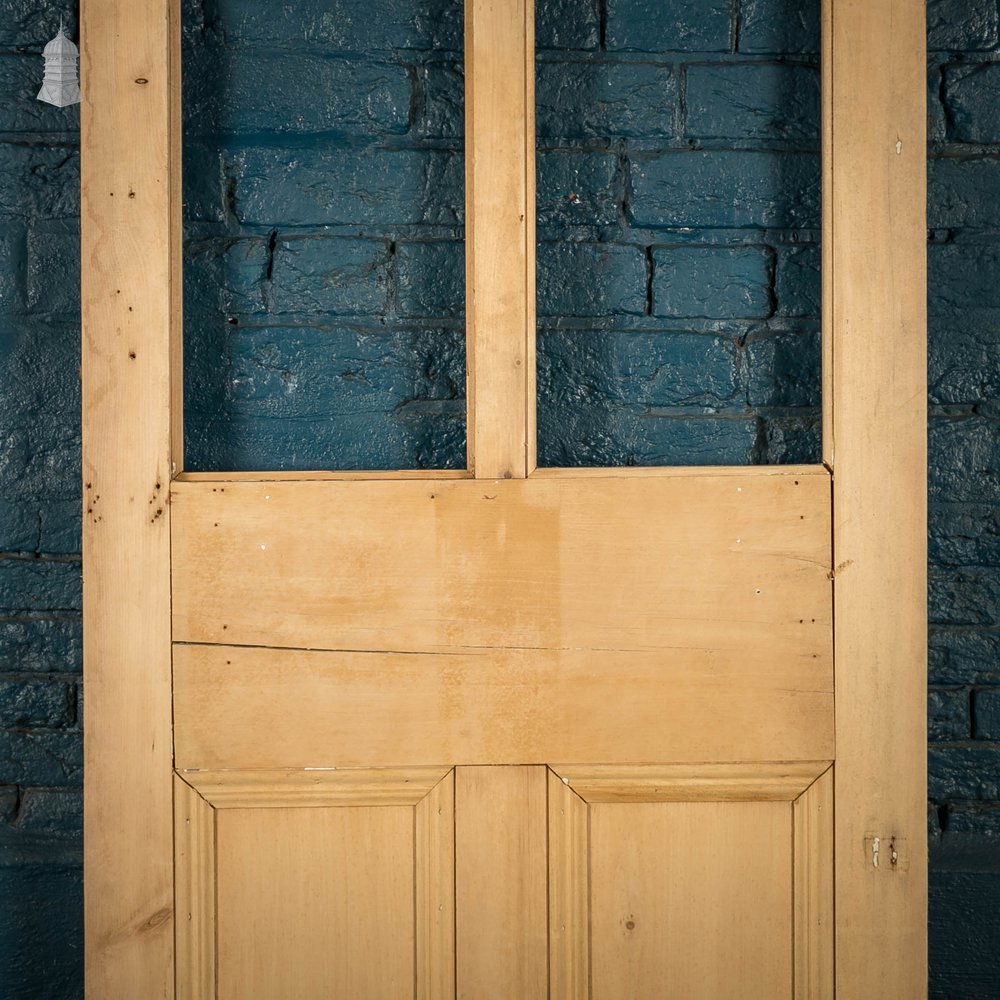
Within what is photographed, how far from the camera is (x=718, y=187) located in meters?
1.10

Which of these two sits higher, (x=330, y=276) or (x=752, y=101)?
(x=752, y=101)

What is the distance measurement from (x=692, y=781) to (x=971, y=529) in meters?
0.51

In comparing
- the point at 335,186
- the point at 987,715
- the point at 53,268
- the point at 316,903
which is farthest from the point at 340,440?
the point at 987,715

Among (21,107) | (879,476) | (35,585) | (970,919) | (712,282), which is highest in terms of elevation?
(21,107)

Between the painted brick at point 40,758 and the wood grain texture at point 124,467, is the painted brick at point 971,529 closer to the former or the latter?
the wood grain texture at point 124,467

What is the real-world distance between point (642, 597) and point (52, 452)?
2.43ft

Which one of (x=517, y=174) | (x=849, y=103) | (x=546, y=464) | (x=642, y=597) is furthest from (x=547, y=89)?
(x=642, y=597)

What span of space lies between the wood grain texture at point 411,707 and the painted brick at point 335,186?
0.53 m

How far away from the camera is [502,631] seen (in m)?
0.94

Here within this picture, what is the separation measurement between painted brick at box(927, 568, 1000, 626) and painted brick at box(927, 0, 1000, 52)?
2.17ft

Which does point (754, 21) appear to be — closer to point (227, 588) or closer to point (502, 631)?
point (502, 631)

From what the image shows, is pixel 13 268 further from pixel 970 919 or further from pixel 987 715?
pixel 970 919

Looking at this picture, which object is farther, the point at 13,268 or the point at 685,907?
the point at 13,268

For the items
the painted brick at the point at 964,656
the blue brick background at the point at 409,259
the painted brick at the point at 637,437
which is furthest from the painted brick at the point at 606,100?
the painted brick at the point at 964,656
